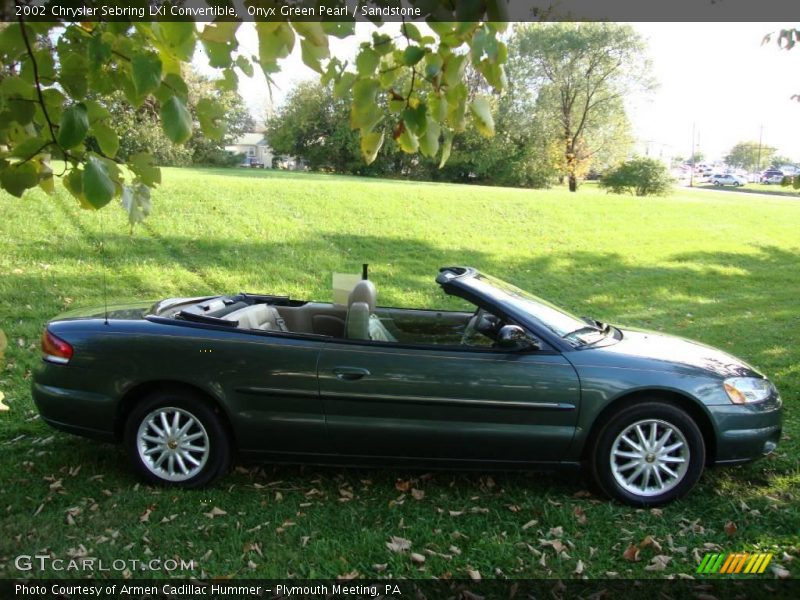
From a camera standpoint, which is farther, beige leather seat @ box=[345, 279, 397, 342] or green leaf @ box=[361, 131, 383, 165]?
beige leather seat @ box=[345, 279, 397, 342]

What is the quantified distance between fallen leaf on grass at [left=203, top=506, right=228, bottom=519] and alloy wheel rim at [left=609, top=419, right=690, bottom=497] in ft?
7.28

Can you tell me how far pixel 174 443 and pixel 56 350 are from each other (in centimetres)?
95

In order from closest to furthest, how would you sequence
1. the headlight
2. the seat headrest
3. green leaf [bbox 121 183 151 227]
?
green leaf [bbox 121 183 151 227], the headlight, the seat headrest

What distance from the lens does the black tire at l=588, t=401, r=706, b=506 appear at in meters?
3.82

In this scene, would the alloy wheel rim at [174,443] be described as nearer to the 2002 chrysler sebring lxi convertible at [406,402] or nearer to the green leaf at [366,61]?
the 2002 chrysler sebring lxi convertible at [406,402]

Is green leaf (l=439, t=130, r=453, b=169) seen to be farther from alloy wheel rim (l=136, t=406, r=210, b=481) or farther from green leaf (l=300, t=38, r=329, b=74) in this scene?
alloy wheel rim (l=136, t=406, r=210, b=481)

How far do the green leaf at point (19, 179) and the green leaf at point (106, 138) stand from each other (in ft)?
0.78

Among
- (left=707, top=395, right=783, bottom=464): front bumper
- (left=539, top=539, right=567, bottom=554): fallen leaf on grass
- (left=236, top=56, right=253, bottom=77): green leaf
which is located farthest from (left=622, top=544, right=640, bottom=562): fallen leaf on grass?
→ (left=236, top=56, right=253, bottom=77): green leaf

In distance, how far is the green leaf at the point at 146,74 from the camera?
1.96 metres

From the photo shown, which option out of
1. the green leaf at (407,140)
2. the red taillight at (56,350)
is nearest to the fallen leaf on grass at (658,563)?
the green leaf at (407,140)

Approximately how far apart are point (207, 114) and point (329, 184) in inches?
584

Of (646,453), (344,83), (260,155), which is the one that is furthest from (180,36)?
(260,155)

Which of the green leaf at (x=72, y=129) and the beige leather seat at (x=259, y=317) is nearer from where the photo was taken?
the green leaf at (x=72, y=129)

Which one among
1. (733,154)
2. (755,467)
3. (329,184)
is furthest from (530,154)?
(733,154)
